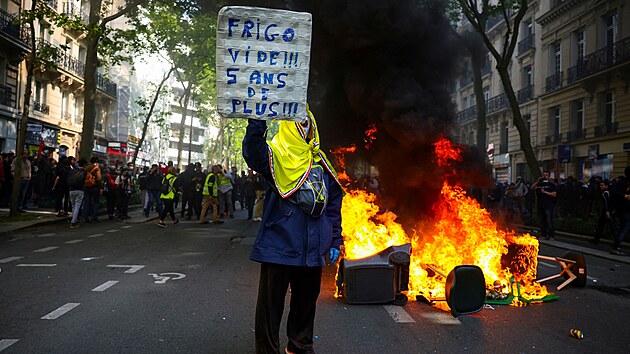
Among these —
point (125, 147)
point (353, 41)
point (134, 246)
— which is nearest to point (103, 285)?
point (134, 246)

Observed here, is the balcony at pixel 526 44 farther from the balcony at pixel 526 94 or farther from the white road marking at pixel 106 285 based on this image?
the white road marking at pixel 106 285

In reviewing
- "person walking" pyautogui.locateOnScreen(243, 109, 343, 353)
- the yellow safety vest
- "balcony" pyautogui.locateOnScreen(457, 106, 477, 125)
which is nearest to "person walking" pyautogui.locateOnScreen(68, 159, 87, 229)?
the yellow safety vest

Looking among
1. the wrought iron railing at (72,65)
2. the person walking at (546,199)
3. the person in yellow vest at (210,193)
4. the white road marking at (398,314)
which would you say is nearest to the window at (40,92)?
→ the wrought iron railing at (72,65)

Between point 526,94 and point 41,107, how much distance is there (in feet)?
90.9

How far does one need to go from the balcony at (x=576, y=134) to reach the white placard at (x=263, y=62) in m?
25.1

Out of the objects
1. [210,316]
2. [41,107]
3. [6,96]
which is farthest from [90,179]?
[41,107]

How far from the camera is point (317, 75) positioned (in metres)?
10.0

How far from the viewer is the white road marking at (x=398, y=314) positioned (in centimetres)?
454

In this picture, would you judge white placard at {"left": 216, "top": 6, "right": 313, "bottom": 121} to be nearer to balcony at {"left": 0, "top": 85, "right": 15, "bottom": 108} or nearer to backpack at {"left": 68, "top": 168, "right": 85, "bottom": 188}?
backpack at {"left": 68, "top": 168, "right": 85, "bottom": 188}

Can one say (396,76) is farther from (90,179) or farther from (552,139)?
(552,139)

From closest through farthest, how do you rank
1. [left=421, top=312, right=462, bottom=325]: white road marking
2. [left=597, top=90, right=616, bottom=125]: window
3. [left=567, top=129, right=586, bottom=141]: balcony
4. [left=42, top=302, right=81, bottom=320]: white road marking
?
[left=42, top=302, right=81, bottom=320]: white road marking, [left=421, top=312, right=462, bottom=325]: white road marking, [left=597, top=90, right=616, bottom=125]: window, [left=567, top=129, right=586, bottom=141]: balcony

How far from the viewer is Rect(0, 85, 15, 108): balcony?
21625 millimetres

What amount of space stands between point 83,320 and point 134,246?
16.0ft

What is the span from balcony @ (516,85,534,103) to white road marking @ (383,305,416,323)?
28314mm
